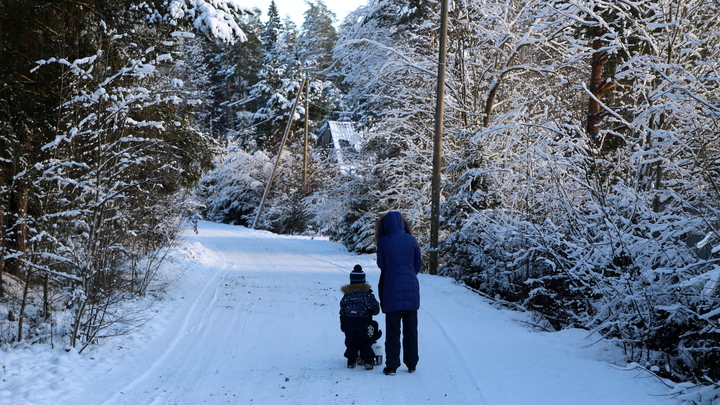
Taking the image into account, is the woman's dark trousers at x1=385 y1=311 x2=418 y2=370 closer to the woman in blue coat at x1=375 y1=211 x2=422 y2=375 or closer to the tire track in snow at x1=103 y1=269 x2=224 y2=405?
the woman in blue coat at x1=375 y1=211 x2=422 y2=375

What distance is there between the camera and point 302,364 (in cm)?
678

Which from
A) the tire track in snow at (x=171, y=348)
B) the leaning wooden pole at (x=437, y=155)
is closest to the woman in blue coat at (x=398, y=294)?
the tire track in snow at (x=171, y=348)

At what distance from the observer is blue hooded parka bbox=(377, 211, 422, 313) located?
20.7 feet

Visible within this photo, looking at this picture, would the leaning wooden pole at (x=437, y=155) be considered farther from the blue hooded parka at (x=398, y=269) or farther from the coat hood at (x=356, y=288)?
the blue hooded parka at (x=398, y=269)

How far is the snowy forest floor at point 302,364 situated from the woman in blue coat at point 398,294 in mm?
261

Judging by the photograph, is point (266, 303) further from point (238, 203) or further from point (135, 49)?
point (238, 203)

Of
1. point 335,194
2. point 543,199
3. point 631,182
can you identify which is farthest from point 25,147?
point 335,194

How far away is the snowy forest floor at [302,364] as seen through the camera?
5555 millimetres

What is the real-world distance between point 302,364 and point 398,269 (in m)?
A: 1.67

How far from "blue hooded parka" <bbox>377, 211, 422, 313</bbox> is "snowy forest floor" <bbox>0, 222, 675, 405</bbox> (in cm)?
82

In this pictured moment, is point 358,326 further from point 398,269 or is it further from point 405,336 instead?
point 398,269

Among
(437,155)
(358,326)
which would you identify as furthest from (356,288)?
(437,155)

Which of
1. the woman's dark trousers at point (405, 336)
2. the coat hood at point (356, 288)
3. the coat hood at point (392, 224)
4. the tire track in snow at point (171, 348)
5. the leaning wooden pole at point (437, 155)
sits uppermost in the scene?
the leaning wooden pole at point (437, 155)

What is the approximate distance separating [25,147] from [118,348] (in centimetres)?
349
